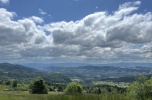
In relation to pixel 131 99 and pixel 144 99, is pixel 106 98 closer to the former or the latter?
pixel 131 99

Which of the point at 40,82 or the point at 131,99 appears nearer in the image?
the point at 131,99

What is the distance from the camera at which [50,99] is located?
695 inches

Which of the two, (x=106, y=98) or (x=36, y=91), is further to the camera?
(x=36, y=91)

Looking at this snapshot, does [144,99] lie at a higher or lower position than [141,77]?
lower

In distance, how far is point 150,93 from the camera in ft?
64.2

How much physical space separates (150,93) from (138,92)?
943 mm

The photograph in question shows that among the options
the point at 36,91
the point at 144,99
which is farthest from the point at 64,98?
the point at 36,91

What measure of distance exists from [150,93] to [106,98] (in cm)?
446

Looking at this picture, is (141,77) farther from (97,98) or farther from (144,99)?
(97,98)

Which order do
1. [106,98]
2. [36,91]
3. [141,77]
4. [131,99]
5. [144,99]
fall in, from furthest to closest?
1. [36,91]
2. [141,77]
3. [144,99]
4. [131,99]
5. [106,98]

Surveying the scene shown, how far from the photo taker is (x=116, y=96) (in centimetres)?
1697

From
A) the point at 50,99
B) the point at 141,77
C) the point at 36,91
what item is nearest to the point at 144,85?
the point at 141,77

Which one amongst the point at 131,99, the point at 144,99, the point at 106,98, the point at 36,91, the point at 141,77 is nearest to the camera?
the point at 106,98

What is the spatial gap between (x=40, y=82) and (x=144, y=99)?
85537 mm
